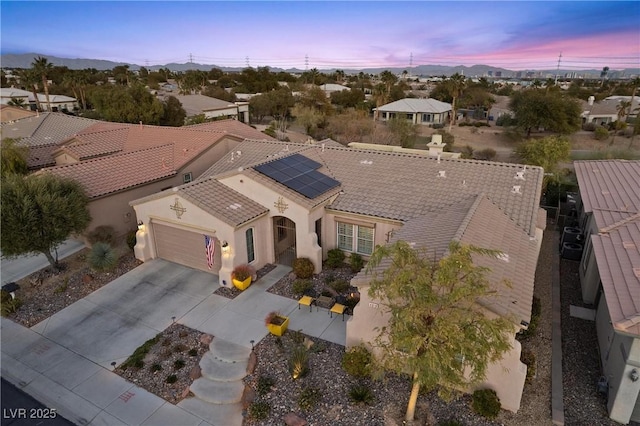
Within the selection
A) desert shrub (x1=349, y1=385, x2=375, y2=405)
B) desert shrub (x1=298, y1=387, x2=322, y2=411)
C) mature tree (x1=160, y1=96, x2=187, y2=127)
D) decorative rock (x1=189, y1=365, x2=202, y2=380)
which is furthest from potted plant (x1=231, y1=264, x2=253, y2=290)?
mature tree (x1=160, y1=96, x2=187, y2=127)

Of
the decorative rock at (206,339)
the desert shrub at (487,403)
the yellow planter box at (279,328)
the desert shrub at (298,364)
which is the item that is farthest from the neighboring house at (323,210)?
the desert shrub at (298,364)

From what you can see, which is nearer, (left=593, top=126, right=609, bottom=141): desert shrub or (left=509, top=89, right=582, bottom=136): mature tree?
(left=509, top=89, right=582, bottom=136): mature tree

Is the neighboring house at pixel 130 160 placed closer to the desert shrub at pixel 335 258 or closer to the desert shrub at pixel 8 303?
the desert shrub at pixel 8 303

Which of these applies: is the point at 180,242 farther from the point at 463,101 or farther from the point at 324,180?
the point at 463,101

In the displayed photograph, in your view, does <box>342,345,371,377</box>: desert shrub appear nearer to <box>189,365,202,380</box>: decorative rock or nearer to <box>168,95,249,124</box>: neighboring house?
<box>189,365,202,380</box>: decorative rock

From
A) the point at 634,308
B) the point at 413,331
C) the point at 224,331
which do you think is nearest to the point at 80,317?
the point at 224,331

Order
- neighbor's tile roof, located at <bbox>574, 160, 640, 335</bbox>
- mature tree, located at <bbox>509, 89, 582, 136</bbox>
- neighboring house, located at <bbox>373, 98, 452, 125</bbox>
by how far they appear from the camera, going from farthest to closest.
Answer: neighboring house, located at <bbox>373, 98, 452, 125</bbox> → mature tree, located at <bbox>509, 89, 582, 136</bbox> → neighbor's tile roof, located at <bbox>574, 160, 640, 335</bbox>
